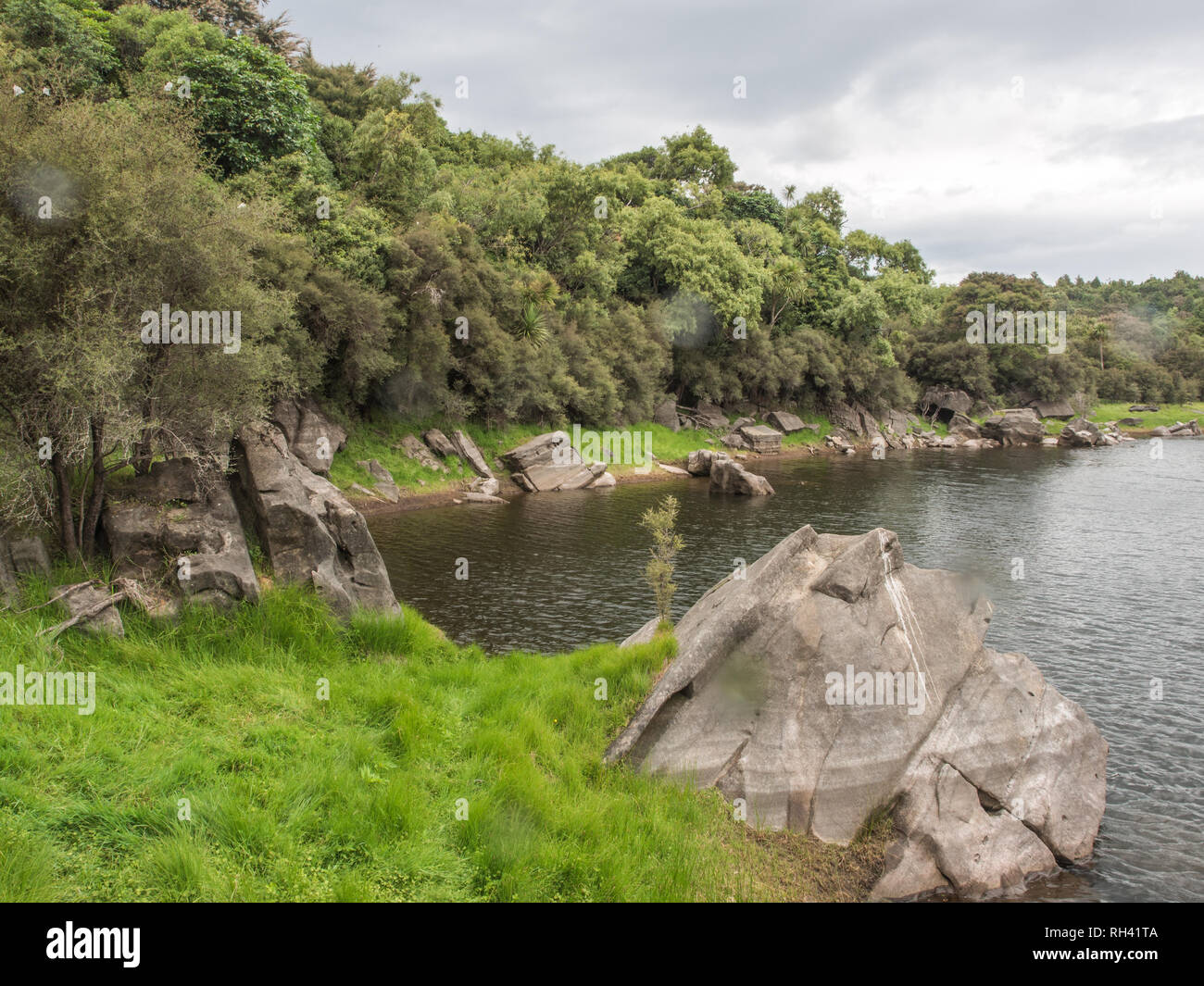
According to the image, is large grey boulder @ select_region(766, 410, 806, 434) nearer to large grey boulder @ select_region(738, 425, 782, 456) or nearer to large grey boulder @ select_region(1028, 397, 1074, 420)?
large grey boulder @ select_region(738, 425, 782, 456)

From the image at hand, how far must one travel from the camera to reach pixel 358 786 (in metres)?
9.55

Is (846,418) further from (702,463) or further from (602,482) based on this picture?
(602,482)

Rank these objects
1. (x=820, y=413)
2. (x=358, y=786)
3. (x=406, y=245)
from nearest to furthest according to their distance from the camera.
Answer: (x=358, y=786), (x=406, y=245), (x=820, y=413)

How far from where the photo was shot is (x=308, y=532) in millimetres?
16141

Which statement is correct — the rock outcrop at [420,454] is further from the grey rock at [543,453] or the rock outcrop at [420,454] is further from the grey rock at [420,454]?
the grey rock at [543,453]

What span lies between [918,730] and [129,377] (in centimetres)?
1571

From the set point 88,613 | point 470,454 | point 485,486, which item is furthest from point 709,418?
point 88,613

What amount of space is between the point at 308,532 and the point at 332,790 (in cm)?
805

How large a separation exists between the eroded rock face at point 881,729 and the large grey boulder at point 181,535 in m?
8.28

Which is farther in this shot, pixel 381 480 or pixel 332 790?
pixel 381 480

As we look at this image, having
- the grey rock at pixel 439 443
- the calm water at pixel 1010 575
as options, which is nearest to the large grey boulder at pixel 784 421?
the calm water at pixel 1010 575
